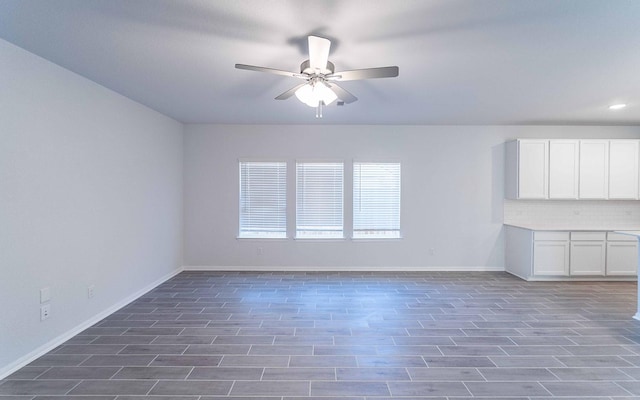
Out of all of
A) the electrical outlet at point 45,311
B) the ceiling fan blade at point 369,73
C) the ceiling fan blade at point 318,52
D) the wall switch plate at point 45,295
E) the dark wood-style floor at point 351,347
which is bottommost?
the dark wood-style floor at point 351,347

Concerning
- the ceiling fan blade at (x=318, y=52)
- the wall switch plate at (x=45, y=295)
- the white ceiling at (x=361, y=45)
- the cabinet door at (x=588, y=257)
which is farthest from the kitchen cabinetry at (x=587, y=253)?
the wall switch plate at (x=45, y=295)

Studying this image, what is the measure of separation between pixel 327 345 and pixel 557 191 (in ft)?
15.3

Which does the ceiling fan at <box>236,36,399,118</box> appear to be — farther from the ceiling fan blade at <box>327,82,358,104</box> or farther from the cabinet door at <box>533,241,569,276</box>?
the cabinet door at <box>533,241,569,276</box>

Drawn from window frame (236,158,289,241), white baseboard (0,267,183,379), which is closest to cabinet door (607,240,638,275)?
window frame (236,158,289,241)

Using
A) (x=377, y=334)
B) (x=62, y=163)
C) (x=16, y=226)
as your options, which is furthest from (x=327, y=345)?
(x=62, y=163)

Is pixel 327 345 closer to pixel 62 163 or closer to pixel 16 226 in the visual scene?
pixel 16 226

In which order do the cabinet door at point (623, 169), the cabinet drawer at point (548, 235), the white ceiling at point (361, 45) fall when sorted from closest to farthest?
the white ceiling at point (361, 45)
the cabinet drawer at point (548, 235)
the cabinet door at point (623, 169)

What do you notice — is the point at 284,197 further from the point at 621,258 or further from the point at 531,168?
the point at 621,258

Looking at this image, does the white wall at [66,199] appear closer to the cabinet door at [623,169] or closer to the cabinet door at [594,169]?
the cabinet door at [594,169]

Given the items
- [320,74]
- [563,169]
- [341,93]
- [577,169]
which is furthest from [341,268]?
[577,169]

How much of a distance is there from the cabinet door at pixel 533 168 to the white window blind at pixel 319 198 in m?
2.95

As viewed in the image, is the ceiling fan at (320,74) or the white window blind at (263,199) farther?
the white window blind at (263,199)

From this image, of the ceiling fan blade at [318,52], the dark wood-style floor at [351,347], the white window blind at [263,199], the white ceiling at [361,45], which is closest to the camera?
the white ceiling at [361,45]

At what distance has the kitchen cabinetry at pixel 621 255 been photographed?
15.4ft
